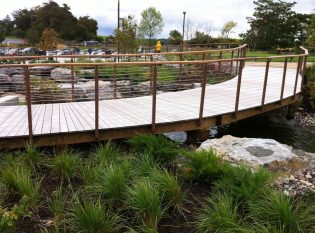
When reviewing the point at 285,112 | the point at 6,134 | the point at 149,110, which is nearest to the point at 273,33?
the point at 285,112

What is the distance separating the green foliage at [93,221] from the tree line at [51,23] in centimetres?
5772

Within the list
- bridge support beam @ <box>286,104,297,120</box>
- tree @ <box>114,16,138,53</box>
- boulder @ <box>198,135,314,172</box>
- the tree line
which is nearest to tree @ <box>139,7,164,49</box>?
the tree line

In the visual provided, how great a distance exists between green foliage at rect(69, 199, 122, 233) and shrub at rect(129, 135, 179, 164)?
1.53 m

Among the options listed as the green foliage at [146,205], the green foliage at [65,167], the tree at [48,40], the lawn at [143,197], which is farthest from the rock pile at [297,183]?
the tree at [48,40]

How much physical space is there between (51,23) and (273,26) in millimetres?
40696

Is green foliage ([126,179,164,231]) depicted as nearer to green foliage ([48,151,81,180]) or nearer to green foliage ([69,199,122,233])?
green foliage ([69,199,122,233])

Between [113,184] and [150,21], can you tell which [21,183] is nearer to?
[113,184]

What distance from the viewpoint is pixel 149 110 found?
24.9ft

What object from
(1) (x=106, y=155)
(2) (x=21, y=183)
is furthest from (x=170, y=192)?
(2) (x=21, y=183)

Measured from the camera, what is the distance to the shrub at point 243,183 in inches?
140

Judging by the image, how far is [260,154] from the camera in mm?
5227

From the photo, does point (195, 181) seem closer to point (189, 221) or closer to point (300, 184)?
point (189, 221)

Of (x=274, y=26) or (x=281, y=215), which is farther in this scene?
(x=274, y=26)

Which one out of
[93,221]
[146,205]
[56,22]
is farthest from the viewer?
[56,22]
